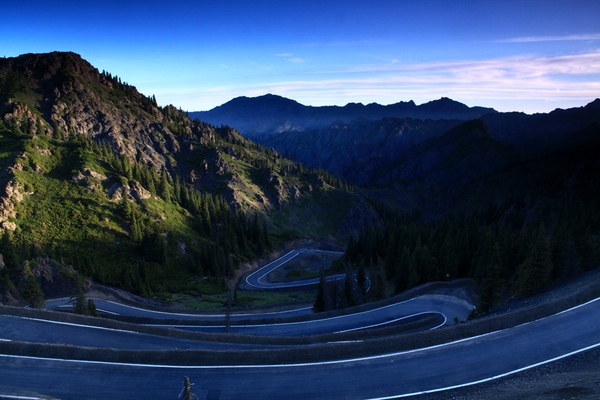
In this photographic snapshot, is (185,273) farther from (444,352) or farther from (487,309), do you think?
(444,352)

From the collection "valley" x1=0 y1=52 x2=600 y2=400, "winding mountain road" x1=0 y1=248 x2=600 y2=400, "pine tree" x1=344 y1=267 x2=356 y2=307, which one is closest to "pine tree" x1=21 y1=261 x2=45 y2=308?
"valley" x1=0 y1=52 x2=600 y2=400

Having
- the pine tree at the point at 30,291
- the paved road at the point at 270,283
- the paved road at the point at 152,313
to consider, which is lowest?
the paved road at the point at 270,283

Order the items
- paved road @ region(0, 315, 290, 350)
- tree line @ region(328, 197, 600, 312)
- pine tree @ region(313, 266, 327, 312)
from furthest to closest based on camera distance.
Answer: pine tree @ region(313, 266, 327, 312)
tree line @ region(328, 197, 600, 312)
paved road @ region(0, 315, 290, 350)

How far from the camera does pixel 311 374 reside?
21.8 metres

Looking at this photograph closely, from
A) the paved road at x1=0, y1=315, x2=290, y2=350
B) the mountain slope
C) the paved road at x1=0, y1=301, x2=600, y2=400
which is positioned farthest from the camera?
the mountain slope

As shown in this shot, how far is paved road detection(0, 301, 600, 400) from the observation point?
20.4 meters

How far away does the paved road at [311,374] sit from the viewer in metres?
20.4

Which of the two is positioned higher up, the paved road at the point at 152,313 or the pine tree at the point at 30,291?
the pine tree at the point at 30,291

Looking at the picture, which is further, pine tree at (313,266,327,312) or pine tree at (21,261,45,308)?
pine tree at (313,266,327,312)

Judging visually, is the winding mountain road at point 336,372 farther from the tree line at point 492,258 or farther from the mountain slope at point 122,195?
the mountain slope at point 122,195

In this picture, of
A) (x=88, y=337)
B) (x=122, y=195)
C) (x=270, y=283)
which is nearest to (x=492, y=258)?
(x=88, y=337)

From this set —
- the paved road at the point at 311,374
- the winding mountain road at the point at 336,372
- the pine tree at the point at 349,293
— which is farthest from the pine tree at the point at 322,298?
the paved road at the point at 311,374

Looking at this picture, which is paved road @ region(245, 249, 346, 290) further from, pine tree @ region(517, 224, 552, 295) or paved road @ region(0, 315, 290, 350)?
paved road @ region(0, 315, 290, 350)

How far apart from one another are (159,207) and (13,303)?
53.2 meters
